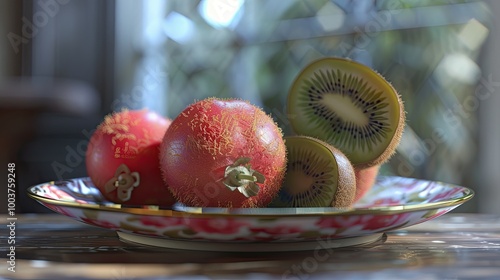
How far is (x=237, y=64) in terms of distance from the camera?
2535mm

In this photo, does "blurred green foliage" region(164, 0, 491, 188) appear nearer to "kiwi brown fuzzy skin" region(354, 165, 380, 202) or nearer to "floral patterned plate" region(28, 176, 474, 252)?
"kiwi brown fuzzy skin" region(354, 165, 380, 202)

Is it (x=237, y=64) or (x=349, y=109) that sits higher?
(x=237, y=64)

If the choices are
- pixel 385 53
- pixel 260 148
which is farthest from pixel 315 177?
pixel 385 53

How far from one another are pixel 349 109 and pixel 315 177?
0.16 meters

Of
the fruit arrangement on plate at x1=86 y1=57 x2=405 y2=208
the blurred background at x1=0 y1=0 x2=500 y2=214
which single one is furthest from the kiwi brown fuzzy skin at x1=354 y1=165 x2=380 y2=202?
the blurred background at x1=0 y1=0 x2=500 y2=214

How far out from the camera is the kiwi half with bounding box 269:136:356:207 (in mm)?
538

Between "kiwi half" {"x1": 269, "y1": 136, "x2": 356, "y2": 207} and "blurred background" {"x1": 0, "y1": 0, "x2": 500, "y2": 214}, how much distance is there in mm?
1213

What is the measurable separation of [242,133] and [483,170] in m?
1.32

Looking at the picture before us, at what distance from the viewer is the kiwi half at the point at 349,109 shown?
63 centimetres

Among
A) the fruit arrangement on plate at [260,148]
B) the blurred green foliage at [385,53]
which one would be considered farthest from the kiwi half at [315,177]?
the blurred green foliage at [385,53]

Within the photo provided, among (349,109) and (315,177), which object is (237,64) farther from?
(315,177)

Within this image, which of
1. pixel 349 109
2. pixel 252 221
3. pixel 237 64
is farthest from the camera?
pixel 237 64

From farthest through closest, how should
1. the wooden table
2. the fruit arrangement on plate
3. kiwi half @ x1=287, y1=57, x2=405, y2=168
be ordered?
kiwi half @ x1=287, y1=57, x2=405, y2=168, the fruit arrangement on plate, the wooden table

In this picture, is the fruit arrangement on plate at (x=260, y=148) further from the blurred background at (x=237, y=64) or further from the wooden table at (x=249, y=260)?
the blurred background at (x=237, y=64)
